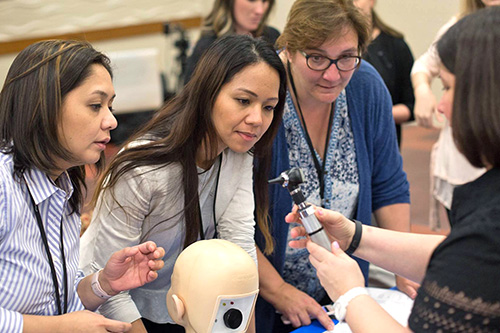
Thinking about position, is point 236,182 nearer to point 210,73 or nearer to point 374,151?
point 210,73

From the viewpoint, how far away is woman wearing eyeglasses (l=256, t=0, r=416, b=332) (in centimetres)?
176

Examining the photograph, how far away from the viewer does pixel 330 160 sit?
1929mm

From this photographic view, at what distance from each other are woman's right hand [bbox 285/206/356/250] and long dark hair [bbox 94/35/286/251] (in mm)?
324

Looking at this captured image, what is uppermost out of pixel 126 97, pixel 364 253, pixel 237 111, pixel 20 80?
pixel 20 80

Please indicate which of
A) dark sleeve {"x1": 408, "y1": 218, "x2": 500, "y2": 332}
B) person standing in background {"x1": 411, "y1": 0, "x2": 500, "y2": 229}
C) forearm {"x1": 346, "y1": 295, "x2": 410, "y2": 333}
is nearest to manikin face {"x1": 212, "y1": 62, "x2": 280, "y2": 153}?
forearm {"x1": 346, "y1": 295, "x2": 410, "y2": 333}

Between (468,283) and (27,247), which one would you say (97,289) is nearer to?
(27,247)

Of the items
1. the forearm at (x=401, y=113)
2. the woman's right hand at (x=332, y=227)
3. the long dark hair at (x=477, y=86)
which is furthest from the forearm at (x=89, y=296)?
the forearm at (x=401, y=113)

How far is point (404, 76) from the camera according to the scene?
2.88 meters

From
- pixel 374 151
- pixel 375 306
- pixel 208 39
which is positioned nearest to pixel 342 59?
pixel 374 151

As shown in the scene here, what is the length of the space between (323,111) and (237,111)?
1.71 feet

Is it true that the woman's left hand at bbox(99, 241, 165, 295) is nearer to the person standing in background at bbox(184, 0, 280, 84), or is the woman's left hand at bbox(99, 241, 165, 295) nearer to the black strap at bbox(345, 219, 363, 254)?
the black strap at bbox(345, 219, 363, 254)

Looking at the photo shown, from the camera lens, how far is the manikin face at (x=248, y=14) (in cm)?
288

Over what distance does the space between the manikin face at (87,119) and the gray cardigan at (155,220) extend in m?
0.20

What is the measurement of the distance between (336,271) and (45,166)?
655 millimetres
